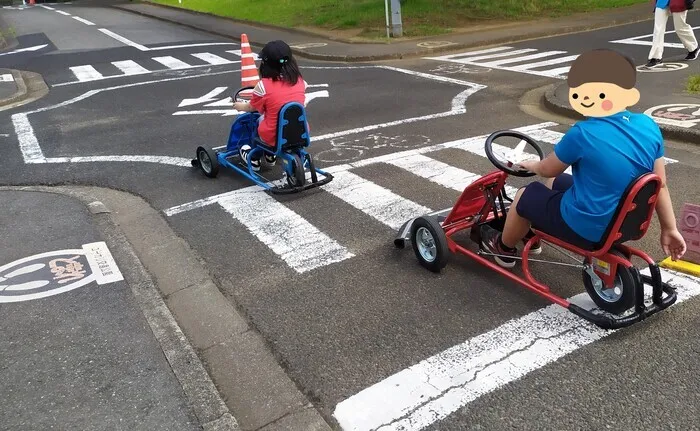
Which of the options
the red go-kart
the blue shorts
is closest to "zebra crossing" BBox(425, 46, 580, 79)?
the red go-kart

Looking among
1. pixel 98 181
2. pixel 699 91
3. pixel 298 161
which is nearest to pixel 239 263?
pixel 298 161

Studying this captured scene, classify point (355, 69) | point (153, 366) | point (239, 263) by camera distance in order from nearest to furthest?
point (153, 366)
point (239, 263)
point (355, 69)

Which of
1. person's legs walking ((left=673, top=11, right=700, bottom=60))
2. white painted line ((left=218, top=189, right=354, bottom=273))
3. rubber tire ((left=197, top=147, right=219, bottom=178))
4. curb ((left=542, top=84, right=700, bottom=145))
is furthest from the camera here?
person's legs walking ((left=673, top=11, right=700, bottom=60))

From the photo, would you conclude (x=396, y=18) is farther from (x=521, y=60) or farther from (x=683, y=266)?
(x=683, y=266)

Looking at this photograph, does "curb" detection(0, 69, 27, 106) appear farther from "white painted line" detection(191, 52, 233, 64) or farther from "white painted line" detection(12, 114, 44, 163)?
"white painted line" detection(191, 52, 233, 64)

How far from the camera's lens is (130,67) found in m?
15.6

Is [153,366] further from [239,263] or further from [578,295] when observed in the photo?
[578,295]

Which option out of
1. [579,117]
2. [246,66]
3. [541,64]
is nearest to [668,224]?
[579,117]

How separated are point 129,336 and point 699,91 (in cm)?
856

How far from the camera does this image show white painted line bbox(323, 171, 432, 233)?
18.7 feet

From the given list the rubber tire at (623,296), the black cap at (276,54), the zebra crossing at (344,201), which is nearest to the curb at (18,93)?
the zebra crossing at (344,201)

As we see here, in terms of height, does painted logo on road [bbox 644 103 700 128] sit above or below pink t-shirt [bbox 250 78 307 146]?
below

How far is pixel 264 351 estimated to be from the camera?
3.79 m
